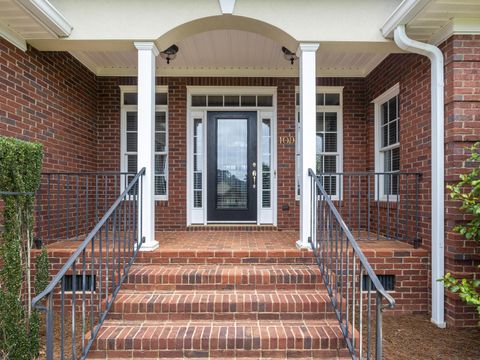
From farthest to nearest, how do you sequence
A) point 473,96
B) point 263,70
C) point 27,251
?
1. point 263,70
2. point 473,96
3. point 27,251

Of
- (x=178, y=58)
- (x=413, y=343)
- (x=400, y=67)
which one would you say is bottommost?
(x=413, y=343)

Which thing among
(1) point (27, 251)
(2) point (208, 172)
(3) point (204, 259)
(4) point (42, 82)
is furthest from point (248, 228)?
(4) point (42, 82)

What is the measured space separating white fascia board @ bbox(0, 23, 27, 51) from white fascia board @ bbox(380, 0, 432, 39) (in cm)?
400

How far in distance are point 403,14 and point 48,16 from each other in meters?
3.52

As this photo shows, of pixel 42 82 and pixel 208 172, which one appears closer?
pixel 42 82

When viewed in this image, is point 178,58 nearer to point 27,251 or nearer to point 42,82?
point 42,82

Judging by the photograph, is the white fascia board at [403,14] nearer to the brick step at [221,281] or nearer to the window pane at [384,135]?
the window pane at [384,135]

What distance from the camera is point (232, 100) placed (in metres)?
5.43

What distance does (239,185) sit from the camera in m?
5.46

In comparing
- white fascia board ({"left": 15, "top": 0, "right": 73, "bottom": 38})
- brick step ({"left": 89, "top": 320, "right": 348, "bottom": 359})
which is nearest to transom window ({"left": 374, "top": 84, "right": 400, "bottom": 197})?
brick step ({"left": 89, "top": 320, "right": 348, "bottom": 359})

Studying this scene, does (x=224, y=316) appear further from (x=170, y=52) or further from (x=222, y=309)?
(x=170, y=52)

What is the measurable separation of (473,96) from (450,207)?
1.16m

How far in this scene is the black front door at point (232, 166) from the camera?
5.43 m

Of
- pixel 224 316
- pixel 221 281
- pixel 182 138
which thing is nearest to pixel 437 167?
pixel 221 281
